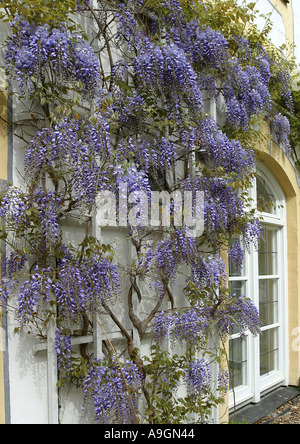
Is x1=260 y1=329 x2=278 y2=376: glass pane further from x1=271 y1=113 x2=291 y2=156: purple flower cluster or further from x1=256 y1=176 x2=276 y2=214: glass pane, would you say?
x1=271 y1=113 x2=291 y2=156: purple flower cluster

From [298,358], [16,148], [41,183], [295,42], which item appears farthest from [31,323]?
[295,42]

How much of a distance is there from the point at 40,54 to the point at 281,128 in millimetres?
2785

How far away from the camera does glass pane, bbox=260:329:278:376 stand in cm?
421

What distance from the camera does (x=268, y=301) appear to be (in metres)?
4.36

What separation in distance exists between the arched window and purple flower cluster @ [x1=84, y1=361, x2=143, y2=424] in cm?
169

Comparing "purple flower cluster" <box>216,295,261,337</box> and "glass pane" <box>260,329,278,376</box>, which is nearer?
"purple flower cluster" <box>216,295,261,337</box>

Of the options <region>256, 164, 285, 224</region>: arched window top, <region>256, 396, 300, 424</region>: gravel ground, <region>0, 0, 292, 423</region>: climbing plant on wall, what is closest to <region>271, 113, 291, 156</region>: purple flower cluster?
<region>256, 164, 285, 224</region>: arched window top

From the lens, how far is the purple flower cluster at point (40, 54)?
6.25 feet

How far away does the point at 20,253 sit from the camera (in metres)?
1.91

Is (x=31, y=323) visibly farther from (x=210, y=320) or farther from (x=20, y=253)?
(x=210, y=320)

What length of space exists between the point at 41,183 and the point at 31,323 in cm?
65

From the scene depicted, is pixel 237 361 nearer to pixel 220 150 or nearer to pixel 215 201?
pixel 215 201

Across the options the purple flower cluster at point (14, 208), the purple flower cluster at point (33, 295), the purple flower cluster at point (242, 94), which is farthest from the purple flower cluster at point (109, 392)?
the purple flower cluster at point (242, 94)

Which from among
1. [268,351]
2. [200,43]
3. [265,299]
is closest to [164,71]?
[200,43]
